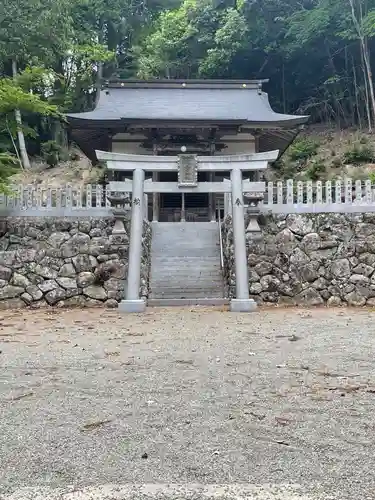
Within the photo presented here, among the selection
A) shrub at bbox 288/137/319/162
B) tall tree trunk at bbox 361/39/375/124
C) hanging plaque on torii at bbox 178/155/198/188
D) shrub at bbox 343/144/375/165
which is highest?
tall tree trunk at bbox 361/39/375/124

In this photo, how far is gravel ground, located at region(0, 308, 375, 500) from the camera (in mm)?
2156

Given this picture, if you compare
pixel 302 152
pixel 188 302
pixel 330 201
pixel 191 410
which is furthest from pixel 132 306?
pixel 302 152

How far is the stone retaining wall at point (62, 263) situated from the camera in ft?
31.1

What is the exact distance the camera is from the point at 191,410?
119 inches

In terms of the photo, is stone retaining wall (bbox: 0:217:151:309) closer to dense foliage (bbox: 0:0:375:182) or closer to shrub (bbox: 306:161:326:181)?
shrub (bbox: 306:161:326:181)

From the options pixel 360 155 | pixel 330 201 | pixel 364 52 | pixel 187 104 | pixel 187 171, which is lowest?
pixel 330 201

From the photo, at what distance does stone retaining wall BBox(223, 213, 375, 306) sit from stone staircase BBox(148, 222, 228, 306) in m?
0.46

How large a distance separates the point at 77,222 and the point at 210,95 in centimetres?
1020

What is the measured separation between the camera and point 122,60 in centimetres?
2950

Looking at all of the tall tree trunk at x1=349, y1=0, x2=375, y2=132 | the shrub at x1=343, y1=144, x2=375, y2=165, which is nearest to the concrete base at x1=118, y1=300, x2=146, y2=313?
the shrub at x1=343, y1=144, x2=375, y2=165

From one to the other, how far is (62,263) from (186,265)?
2715mm

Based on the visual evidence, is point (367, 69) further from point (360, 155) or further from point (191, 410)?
point (191, 410)

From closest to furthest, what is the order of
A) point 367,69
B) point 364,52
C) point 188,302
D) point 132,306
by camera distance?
point 132,306, point 188,302, point 367,69, point 364,52

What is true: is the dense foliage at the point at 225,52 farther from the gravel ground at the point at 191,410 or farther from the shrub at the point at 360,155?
the gravel ground at the point at 191,410
